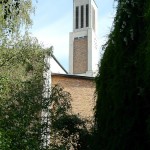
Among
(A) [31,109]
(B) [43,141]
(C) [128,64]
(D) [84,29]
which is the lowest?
(B) [43,141]

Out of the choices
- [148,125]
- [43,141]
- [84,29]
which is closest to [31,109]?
[43,141]

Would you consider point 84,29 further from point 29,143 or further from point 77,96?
point 29,143

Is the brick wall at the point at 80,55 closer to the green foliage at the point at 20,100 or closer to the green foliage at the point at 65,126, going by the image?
the green foliage at the point at 20,100

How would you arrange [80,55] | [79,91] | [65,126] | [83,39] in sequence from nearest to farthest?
[65,126]
[79,91]
[80,55]
[83,39]

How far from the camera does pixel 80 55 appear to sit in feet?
208

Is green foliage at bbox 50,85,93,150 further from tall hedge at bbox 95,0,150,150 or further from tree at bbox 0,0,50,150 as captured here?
tall hedge at bbox 95,0,150,150

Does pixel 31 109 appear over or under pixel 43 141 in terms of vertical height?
over

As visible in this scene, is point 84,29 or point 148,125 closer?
point 148,125

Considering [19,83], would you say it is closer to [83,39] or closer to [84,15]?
[83,39]

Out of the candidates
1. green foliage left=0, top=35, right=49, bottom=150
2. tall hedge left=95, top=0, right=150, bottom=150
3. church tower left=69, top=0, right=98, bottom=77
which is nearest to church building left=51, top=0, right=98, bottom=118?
church tower left=69, top=0, right=98, bottom=77

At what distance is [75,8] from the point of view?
72125 millimetres

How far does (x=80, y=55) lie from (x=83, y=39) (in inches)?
96.1

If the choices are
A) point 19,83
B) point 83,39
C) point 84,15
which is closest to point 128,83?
point 19,83

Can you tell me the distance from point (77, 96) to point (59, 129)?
28.6ft
